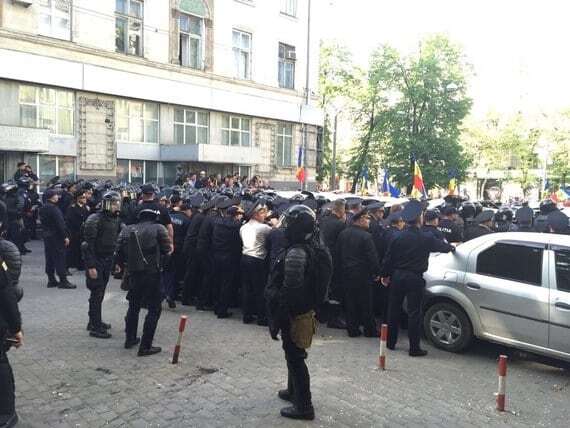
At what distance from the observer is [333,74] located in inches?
1655

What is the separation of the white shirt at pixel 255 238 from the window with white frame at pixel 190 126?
18.3m

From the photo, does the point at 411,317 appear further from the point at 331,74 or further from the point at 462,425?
the point at 331,74

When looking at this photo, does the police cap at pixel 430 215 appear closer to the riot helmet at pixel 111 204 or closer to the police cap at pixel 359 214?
the police cap at pixel 359 214

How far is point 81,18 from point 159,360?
61.7 ft

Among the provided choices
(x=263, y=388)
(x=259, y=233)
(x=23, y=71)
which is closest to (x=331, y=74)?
(x=23, y=71)

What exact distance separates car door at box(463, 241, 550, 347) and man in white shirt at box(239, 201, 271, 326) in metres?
2.87

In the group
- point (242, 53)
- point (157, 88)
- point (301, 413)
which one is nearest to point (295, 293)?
point (301, 413)

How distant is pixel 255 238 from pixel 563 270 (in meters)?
4.00

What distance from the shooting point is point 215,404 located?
17.3ft

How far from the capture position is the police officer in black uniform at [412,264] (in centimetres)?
682

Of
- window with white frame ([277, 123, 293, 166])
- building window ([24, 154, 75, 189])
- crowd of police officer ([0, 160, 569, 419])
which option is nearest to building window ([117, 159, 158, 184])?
building window ([24, 154, 75, 189])

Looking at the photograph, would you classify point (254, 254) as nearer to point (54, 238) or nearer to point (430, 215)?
point (430, 215)

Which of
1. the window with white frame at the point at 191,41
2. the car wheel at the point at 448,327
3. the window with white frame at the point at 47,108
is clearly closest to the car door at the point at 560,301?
the car wheel at the point at 448,327

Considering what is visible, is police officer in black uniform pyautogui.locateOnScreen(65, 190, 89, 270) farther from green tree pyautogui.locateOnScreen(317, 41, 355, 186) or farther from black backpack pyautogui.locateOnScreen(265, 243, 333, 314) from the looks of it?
green tree pyautogui.locateOnScreen(317, 41, 355, 186)
